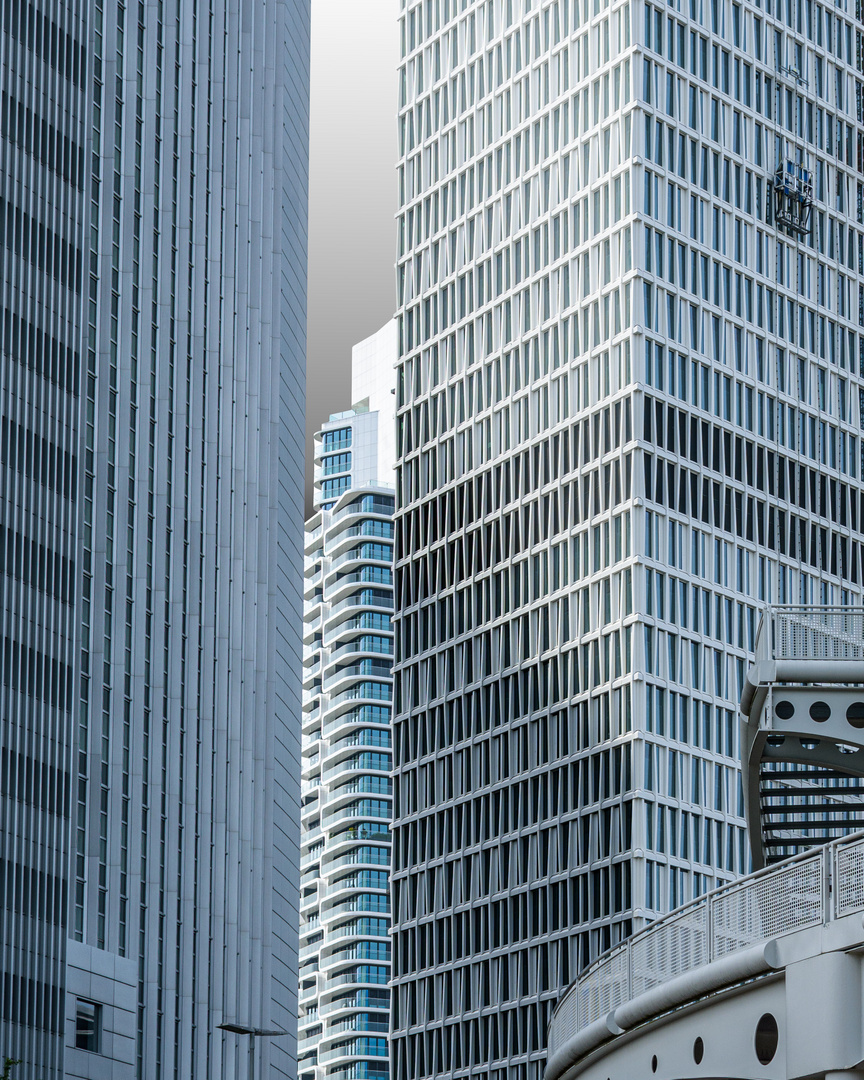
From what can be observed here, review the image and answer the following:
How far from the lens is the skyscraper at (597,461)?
442 feet

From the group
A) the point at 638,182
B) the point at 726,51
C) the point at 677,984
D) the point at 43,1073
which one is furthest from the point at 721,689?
the point at 677,984

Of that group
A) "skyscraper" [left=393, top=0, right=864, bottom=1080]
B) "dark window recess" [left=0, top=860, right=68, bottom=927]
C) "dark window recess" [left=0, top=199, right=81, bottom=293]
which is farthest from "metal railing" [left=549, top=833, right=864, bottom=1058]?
"skyscraper" [left=393, top=0, right=864, bottom=1080]

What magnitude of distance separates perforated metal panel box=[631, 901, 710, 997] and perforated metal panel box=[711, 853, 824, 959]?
0.36 m

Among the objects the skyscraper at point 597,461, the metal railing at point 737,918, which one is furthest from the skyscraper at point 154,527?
the metal railing at point 737,918

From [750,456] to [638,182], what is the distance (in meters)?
18.8

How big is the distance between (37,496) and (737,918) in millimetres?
65742

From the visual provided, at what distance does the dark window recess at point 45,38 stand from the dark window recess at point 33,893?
113 feet

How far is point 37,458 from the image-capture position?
94688mm

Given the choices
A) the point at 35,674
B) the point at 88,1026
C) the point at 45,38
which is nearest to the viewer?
the point at 35,674

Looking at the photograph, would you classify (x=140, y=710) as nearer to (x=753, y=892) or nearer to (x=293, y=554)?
(x=293, y=554)

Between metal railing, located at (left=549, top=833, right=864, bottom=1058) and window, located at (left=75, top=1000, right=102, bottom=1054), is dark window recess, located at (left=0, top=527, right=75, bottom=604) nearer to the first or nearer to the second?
window, located at (left=75, top=1000, right=102, bottom=1054)

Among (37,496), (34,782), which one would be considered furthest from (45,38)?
(34,782)

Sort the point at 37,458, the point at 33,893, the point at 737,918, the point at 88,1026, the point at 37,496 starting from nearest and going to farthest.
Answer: the point at 737,918 → the point at 33,893 → the point at 37,496 → the point at 37,458 → the point at 88,1026

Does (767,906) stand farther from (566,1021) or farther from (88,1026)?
(88,1026)
